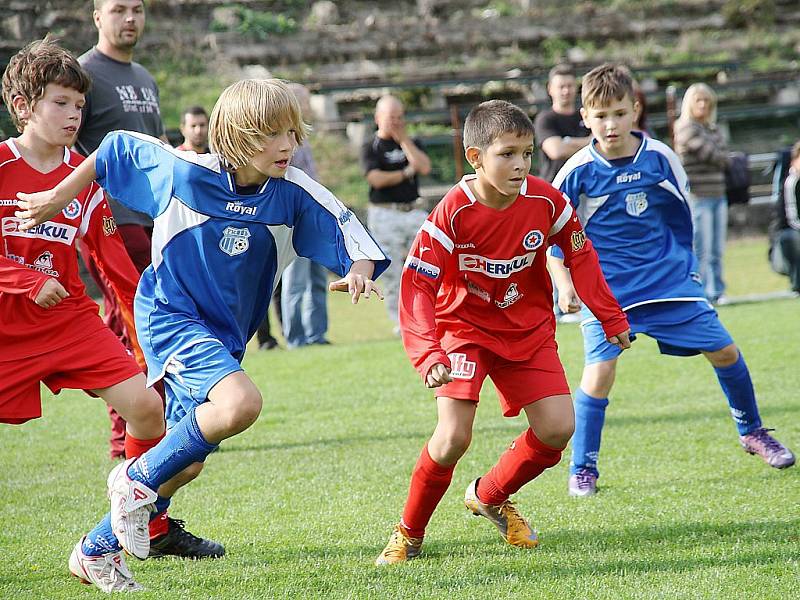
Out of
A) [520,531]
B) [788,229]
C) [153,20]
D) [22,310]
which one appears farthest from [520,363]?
[153,20]

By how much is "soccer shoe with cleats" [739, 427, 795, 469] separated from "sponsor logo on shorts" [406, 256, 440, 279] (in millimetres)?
2025

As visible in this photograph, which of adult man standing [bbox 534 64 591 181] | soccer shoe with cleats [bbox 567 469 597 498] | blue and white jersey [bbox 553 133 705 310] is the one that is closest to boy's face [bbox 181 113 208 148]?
adult man standing [bbox 534 64 591 181]

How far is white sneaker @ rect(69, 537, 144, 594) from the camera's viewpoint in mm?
3451

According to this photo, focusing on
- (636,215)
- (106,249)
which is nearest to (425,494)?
(106,249)

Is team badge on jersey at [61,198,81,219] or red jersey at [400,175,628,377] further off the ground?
team badge on jersey at [61,198,81,219]

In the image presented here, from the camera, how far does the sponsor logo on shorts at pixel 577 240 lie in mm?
3938

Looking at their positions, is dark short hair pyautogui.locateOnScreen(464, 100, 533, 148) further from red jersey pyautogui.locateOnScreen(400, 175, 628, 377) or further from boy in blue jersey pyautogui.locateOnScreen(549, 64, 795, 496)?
boy in blue jersey pyautogui.locateOnScreen(549, 64, 795, 496)

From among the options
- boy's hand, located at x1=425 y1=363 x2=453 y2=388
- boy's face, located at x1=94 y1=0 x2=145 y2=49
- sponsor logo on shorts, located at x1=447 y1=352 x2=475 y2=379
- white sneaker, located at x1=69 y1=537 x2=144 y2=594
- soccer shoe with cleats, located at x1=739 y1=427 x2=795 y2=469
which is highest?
boy's face, located at x1=94 y1=0 x2=145 y2=49

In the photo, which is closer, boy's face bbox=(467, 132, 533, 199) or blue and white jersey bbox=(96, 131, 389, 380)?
blue and white jersey bbox=(96, 131, 389, 380)

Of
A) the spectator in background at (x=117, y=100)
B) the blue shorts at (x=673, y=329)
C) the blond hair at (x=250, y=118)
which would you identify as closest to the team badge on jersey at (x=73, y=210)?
the blond hair at (x=250, y=118)

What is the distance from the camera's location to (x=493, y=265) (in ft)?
12.5

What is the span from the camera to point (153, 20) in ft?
72.5

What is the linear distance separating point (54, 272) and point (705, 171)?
7.64 metres

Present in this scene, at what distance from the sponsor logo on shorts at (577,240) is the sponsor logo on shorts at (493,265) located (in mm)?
190
